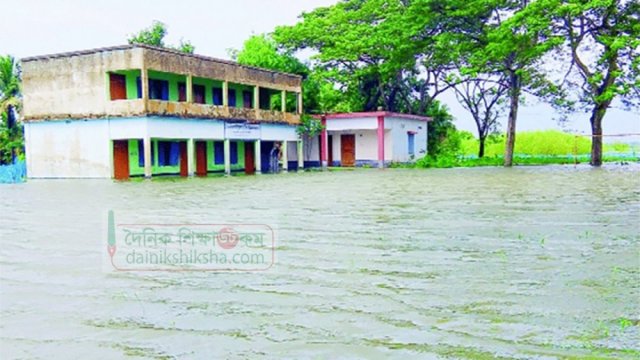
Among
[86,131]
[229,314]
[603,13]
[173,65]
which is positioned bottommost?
[229,314]

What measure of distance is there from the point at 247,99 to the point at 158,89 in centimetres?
633

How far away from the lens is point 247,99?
29.7 meters

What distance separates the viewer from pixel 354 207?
9.55 m

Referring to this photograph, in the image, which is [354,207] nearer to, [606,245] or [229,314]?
[606,245]

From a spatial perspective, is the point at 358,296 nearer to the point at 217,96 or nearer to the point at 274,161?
the point at 217,96

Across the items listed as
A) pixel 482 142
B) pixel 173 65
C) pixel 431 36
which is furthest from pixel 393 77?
pixel 173 65

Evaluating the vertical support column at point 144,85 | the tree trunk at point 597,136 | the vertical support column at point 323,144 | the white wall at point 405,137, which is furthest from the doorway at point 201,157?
the tree trunk at point 597,136

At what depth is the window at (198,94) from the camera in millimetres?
26031

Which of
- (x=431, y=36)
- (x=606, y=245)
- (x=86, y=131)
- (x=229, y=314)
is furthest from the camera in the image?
(x=431, y=36)

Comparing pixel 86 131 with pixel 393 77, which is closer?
pixel 86 131

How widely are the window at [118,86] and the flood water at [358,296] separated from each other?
15.4 meters

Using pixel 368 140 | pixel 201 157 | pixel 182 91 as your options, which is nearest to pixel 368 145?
pixel 368 140

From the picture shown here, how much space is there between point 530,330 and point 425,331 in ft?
1.79

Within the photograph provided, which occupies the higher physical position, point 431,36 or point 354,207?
point 431,36
